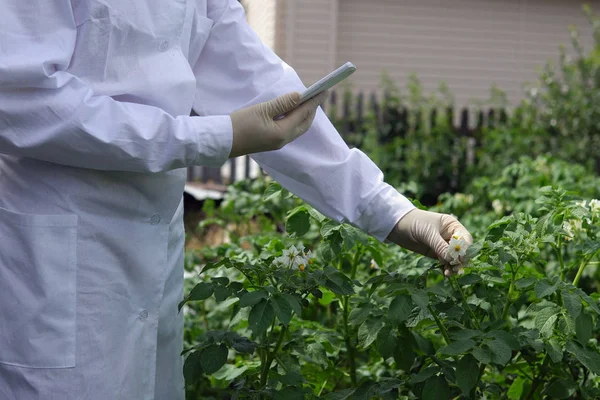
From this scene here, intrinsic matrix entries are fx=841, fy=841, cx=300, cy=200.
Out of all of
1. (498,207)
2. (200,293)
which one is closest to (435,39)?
(498,207)

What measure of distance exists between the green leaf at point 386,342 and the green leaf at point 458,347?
0.97 ft

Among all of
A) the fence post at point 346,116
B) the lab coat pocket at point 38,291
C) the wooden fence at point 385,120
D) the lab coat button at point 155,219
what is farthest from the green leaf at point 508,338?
the fence post at point 346,116

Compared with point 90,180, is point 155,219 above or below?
below

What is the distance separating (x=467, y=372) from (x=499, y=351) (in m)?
0.10

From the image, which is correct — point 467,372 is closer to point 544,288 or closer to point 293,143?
point 544,288

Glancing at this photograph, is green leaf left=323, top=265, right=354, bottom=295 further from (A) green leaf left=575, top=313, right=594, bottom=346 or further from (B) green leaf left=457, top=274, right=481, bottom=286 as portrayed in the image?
(A) green leaf left=575, top=313, right=594, bottom=346

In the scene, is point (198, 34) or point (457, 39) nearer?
point (198, 34)

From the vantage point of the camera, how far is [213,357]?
195cm

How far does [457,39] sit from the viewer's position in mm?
10867

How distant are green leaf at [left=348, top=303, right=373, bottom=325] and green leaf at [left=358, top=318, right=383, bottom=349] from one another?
0.07ft

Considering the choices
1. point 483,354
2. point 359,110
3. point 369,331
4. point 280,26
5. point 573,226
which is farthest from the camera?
point 280,26

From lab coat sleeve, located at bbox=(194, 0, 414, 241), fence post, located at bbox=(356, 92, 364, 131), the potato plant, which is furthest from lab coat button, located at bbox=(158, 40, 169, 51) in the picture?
fence post, located at bbox=(356, 92, 364, 131)

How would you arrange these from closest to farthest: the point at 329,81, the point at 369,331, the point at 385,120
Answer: the point at 329,81, the point at 369,331, the point at 385,120

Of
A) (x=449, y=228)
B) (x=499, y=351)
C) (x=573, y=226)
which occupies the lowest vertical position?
(x=499, y=351)
